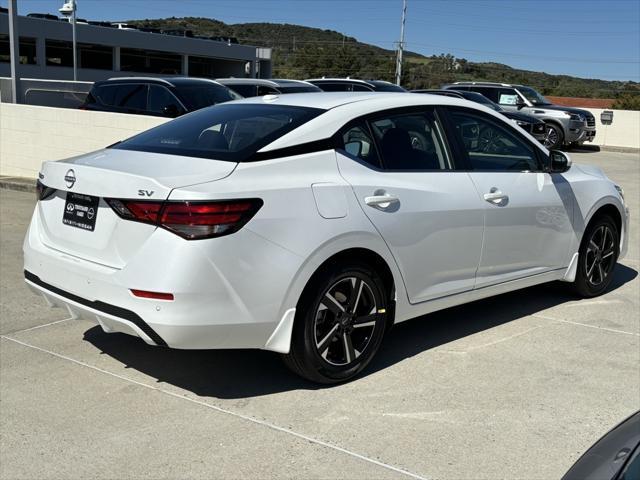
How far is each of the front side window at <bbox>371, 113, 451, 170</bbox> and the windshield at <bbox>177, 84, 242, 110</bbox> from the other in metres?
7.41

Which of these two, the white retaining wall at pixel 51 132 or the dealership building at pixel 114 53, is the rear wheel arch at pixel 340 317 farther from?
the dealership building at pixel 114 53

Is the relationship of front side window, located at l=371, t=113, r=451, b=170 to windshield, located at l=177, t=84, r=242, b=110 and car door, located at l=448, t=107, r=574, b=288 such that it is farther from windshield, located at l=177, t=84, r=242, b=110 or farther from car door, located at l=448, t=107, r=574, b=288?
windshield, located at l=177, t=84, r=242, b=110

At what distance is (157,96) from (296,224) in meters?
8.99

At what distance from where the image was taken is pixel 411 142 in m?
4.74

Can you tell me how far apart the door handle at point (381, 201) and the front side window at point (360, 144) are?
0.77 feet

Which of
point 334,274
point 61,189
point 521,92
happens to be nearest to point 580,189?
point 334,274

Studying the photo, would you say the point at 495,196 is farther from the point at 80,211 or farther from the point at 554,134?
the point at 554,134

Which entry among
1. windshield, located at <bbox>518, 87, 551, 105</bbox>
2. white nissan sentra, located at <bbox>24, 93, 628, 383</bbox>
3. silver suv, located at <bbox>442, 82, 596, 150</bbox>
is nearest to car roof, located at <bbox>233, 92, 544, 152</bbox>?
white nissan sentra, located at <bbox>24, 93, 628, 383</bbox>

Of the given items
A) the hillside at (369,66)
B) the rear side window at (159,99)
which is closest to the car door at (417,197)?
the rear side window at (159,99)

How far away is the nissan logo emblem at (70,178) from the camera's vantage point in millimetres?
4070

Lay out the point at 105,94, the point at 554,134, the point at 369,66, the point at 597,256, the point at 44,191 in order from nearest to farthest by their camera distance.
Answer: the point at 44,191
the point at 597,256
the point at 105,94
the point at 554,134
the point at 369,66

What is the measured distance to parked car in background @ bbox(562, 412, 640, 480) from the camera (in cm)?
187

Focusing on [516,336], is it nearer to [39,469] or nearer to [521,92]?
[39,469]

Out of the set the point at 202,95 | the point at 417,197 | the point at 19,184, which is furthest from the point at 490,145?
the point at 19,184
